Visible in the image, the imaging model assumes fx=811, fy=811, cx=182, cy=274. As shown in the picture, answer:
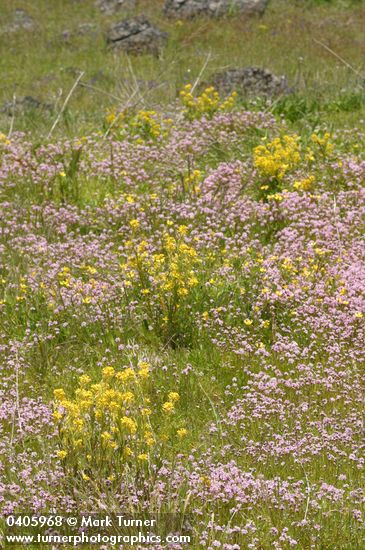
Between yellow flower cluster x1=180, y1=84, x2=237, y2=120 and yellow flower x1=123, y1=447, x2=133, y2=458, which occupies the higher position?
yellow flower cluster x1=180, y1=84, x2=237, y2=120

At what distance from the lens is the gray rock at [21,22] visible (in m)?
28.4

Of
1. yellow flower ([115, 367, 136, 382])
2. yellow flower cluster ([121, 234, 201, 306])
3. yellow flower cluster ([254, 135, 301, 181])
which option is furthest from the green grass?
yellow flower ([115, 367, 136, 382])

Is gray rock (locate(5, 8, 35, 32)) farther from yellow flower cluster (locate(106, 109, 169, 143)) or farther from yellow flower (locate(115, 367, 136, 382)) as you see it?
yellow flower (locate(115, 367, 136, 382))

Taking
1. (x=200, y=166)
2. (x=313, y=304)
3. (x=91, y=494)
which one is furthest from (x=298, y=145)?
(x=91, y=494)

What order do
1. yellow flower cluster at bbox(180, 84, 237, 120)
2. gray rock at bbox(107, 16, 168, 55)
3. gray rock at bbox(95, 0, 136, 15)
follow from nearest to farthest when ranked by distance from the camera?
1. yellow flower cluster at bbox(180, 84, 237, 120)
2. gray rock at bbox(107, 16, 168, 55)
3. gray rock at bbox(95, 0, 136, 15)

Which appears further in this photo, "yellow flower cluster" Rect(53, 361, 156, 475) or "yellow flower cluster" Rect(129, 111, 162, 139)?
"yellow flower cluster" Rect(129, 111, 162, 139)

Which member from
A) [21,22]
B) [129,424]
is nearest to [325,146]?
[129,424]

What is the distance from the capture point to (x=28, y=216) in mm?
9438

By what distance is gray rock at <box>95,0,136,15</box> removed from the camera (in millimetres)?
30297

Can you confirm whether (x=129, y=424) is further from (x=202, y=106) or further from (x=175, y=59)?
(x=175, y=59)

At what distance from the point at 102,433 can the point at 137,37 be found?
19.7 m

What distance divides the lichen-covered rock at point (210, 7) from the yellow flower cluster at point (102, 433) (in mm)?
24206

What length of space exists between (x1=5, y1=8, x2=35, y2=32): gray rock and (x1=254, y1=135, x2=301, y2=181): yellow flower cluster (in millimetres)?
20261

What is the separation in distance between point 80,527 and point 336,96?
35.7 feet
